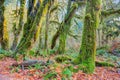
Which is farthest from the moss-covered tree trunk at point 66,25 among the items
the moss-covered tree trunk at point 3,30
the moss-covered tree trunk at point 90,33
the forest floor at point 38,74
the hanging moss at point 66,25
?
the forest floor at point 38,74

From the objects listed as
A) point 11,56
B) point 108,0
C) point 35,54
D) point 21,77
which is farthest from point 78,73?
point 108,0

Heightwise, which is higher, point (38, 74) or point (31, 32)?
point (31, 32)

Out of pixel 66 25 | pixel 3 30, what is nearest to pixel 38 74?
pixel 3 30

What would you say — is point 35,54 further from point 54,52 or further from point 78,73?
point 78,73

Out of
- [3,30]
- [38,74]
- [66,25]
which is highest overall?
[66,25]

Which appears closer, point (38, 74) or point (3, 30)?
point (38, 74)

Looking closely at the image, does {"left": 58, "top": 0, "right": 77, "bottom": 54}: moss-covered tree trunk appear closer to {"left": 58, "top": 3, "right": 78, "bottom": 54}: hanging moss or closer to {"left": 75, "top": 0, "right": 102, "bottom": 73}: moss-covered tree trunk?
{"left": 58, "top": 3, "right": 78, "bottom": 54}: hanging moss

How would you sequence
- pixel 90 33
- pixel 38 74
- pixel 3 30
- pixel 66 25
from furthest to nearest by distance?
1. pixel 66 25
2. pixel 3 30
3. pixel 90 33
4. pixel 38 74

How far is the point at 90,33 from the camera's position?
9312 mm

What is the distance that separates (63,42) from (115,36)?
867 cm

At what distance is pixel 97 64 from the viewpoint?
36.3 feet

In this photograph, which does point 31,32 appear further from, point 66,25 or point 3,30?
point 66,25

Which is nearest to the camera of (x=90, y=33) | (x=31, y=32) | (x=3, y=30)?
(x=90, y=33)

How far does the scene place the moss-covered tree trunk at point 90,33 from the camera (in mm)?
9250
